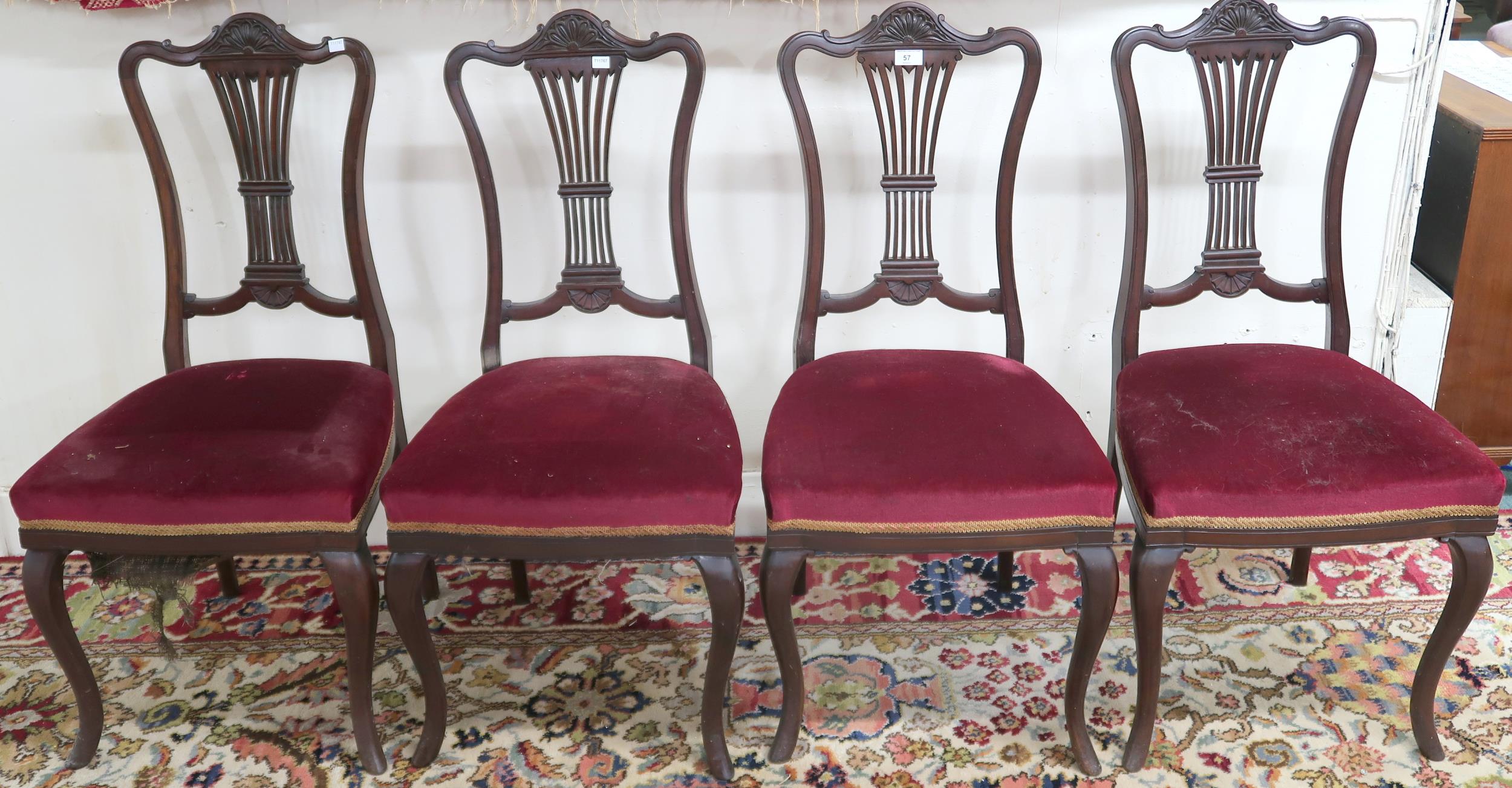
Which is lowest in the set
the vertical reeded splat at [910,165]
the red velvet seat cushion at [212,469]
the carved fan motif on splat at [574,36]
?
the red velvet seat cushion at [212,469]

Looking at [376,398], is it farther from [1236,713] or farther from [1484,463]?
[1484,463]

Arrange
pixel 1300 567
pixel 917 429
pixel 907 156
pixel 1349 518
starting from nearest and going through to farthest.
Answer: pixel 1349 518
pixel 917 429
pixel 907 156
pixel 1300 567

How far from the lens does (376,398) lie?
6.10 feet

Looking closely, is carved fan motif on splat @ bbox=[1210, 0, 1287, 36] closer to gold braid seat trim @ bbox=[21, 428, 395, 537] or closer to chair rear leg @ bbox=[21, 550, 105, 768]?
gold braid seat trim @ bbox=[21, 428, 395, 537]

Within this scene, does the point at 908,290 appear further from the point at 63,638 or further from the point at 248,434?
the point at 63,638

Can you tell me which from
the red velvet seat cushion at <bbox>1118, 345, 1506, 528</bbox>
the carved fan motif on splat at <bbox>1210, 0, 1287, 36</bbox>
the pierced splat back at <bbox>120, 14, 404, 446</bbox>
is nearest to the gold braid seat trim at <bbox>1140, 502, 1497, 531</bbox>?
the red velvet seat cushion at <bbox>1118, 345, 1506, 528</bbox>

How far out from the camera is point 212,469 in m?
1.65

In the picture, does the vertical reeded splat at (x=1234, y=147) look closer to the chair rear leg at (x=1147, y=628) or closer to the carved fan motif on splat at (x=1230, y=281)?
the carved fan motif on splat at (x=1230, y=281)

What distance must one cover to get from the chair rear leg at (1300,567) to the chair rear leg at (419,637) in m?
1.60

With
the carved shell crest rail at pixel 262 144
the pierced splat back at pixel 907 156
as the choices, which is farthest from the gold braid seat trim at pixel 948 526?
the carved shell crest rail at pixel 262 144

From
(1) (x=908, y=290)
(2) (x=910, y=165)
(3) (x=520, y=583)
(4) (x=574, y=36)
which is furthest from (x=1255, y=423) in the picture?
(3) (x=520, y=583)

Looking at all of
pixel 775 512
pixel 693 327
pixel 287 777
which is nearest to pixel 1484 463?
pixel 775 512

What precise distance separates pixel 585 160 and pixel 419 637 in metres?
0.83

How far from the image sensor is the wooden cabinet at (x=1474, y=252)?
239 cm
